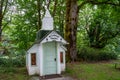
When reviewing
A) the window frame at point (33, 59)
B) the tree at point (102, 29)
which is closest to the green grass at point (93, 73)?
the window frame at point (33, 59)

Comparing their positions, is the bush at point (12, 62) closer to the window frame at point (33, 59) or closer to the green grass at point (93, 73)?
the window frame at point (33, 59)

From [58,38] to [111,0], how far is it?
669cm

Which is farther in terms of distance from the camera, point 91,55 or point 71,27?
point 91,55

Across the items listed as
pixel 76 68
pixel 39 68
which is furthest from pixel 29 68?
pixel 76 68

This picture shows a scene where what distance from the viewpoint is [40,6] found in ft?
62.1

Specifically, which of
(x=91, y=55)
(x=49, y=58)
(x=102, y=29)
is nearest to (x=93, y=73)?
(x=49, y=58)

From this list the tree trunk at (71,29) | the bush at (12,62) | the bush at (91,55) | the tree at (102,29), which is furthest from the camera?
the tree at (102,29)

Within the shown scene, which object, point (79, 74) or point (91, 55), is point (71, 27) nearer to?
point (91, 55)

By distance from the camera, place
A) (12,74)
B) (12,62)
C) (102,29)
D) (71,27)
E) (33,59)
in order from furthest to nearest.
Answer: (102,29), (71,27), (12,62), (33,59), (12,74)

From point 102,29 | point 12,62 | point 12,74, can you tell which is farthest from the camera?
point 102,29

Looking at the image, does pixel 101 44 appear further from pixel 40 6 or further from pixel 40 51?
pixel 40 51

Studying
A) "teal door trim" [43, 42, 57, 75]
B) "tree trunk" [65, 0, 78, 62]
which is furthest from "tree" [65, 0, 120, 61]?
"teal door trim" [43, 42, 57, 75]

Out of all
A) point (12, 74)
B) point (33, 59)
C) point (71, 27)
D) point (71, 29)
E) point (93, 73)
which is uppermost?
point (71, 27)

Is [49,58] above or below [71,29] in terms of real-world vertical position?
below
